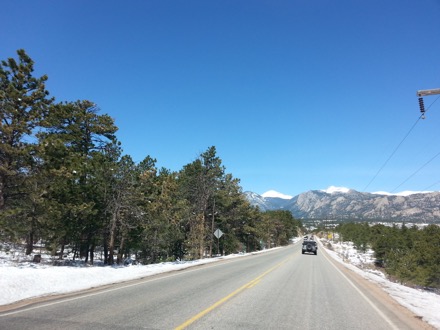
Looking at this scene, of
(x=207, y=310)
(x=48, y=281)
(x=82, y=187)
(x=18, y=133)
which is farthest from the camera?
(x=82, y=187)

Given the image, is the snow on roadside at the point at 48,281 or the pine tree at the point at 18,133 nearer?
the snow on roadside at the point at 48,281

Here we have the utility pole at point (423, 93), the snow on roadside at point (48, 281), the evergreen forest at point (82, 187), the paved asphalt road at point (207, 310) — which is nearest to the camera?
the paved asphalt road at point (207, 310)

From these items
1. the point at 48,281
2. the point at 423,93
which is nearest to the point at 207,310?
the point at 48,281

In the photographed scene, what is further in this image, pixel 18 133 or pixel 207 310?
pixel 18 133

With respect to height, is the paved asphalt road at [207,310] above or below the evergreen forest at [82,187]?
below

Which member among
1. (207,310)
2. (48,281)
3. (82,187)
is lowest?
(207,310)

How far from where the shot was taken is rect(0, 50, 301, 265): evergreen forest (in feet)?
60.5

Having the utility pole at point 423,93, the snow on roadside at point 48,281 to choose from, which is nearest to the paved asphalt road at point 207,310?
the snow on roadside at point 48,281

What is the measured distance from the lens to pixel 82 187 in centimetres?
2514

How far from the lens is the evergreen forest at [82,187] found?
18.5 metres

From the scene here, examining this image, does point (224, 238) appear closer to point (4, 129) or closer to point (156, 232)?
point (156, 232)

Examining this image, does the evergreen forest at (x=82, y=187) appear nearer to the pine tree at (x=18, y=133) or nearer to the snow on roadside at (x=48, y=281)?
the pine tree at (x=18, y=133)

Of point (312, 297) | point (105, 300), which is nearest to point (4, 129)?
point (105, 300)

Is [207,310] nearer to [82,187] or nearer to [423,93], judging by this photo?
[423,93]
